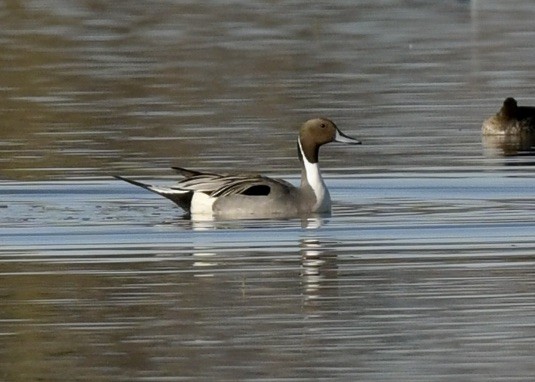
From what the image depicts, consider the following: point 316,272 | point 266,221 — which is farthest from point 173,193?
point 316,272

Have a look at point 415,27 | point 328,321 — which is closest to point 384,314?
point 328,321

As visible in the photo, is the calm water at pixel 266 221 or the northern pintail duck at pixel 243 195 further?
the northern pintail duck at pixel 243 195

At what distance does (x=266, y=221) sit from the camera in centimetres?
1492

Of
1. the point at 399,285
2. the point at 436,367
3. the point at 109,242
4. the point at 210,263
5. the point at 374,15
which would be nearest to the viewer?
Answer: the point at 436,367

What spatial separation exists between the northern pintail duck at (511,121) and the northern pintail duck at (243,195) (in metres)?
5.54

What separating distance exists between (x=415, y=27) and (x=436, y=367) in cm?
2502

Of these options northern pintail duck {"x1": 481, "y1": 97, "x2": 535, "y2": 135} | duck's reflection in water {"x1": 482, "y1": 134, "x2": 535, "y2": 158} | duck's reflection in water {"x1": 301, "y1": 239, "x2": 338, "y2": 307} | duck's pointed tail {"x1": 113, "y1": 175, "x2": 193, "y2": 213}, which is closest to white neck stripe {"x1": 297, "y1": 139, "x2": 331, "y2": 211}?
duck's pointed tail {"x1": 113, "y1": 175, "x2": 193, "y2": 213}

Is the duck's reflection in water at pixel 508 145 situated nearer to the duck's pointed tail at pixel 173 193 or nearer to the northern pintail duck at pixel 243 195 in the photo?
the northern pintail duck at pixel 243 195

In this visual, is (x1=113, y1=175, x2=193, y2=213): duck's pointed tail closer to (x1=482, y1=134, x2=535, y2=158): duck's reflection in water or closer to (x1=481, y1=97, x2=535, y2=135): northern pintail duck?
(x1=482, y1=134, x2=535, y2=158): duck's reflection in water

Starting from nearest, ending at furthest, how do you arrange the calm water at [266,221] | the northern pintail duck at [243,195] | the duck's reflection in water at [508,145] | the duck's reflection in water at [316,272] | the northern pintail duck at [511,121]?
the calm water at [266,221] < the duck's reflection in water at [316,272] < the northern pintail duck at [243,195] < the duck's reflection in water at [508,145] < the northern pintail duck at [511,121]

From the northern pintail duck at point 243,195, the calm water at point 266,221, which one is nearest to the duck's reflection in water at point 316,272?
the calm water at point 266,221

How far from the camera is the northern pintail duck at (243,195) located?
15117 millimetres

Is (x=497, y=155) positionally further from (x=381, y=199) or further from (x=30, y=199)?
(x=30, y=199)

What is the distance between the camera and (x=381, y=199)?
15.6 metres
